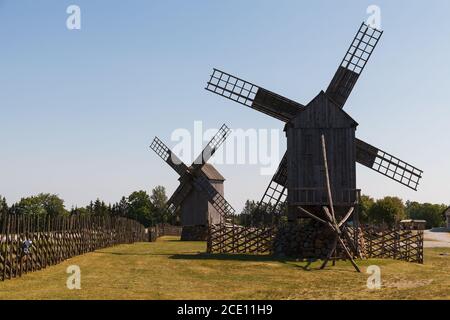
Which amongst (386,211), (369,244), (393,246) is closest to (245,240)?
(369,244)

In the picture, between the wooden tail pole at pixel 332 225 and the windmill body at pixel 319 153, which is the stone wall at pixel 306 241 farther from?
the windmill body at pixel 319 153

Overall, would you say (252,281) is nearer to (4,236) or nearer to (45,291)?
(45,291)

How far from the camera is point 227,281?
19.5 metres

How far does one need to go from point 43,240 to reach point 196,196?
2856cm

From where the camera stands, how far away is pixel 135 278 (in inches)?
790

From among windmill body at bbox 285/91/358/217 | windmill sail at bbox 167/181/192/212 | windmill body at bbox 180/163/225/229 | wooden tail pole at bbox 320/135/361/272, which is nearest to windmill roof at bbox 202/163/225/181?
→ windmill body at bbox 180/163/225/229

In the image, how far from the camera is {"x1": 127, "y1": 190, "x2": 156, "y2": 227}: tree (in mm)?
103875

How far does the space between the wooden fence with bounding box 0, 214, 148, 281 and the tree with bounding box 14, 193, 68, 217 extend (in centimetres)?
8752

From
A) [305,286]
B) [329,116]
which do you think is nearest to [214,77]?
[329,116]

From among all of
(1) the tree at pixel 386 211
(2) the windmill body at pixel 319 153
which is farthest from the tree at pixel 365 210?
(2) the windmill body at pixel 319 153

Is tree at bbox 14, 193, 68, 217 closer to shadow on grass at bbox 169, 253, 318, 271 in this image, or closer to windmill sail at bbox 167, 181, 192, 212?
windmill sail at bbox 167, 181, 192, 212

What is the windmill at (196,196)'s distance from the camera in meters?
51.0
